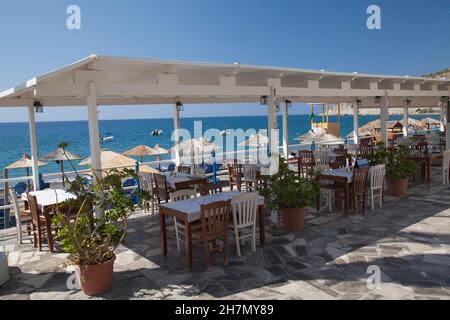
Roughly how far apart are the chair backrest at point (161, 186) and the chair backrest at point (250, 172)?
80.9 inches

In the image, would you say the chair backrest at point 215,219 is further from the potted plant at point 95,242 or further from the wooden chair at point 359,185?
the wooden chair at point 359,185

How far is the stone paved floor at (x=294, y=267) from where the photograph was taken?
3.74 m

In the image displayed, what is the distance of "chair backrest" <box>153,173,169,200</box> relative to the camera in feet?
23.1

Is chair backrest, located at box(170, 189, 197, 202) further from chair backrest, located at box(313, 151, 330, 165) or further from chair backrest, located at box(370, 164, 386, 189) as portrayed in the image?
chair backrest, located at box(313, 151, 330, 165)

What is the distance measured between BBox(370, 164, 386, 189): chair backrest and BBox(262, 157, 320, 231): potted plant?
1565mm

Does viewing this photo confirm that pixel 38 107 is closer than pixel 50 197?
No

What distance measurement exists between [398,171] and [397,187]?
0.34m

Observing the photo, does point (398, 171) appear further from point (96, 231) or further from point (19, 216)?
point (19, 216)

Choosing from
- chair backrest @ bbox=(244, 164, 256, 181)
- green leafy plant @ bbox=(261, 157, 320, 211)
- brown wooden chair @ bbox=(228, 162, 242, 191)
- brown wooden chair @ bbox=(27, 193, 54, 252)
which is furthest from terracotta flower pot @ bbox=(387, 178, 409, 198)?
brown wooden chair @ bbox=(27, 193, 54, 252)

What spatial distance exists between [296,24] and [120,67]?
37.5 feet

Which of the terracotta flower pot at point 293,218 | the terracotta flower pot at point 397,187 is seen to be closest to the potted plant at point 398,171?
the terracotta flower pot at point 397,187

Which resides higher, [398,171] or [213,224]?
[398,171]

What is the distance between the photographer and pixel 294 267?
14.1ft

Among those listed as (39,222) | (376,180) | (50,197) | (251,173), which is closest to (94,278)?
(39,222)
